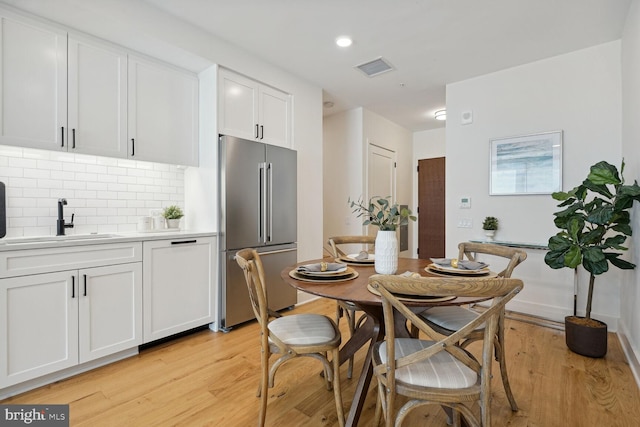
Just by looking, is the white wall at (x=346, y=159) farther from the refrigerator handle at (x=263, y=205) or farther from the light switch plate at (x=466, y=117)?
the refrigerator handle at (x=263, y=205)

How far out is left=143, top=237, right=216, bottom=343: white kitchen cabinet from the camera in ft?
8.13

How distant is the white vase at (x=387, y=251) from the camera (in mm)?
1646

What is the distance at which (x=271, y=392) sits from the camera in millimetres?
1938

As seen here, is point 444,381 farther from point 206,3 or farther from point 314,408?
point 206,3

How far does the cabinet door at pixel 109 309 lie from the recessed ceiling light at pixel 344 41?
263 centimetres

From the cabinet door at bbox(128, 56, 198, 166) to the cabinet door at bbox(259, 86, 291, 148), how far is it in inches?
26.5

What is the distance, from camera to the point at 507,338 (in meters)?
2.77

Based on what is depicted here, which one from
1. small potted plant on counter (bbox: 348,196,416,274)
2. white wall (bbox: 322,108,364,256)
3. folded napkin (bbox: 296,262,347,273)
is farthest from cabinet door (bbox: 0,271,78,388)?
white wall (bbox: 322,108,364,256)

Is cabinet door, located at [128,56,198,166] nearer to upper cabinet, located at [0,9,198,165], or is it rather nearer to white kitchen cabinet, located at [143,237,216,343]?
upper cabinet, located at [0,9,198,165]

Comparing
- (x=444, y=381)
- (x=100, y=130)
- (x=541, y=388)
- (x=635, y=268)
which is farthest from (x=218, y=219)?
(x=635, y=268)

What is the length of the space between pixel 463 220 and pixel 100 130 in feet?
12.5

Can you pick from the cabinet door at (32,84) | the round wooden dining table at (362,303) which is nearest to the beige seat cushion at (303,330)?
the round wooden dining table at (362,303)

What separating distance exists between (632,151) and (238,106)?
134 inches

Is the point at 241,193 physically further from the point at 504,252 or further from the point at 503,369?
the point at 503,369
